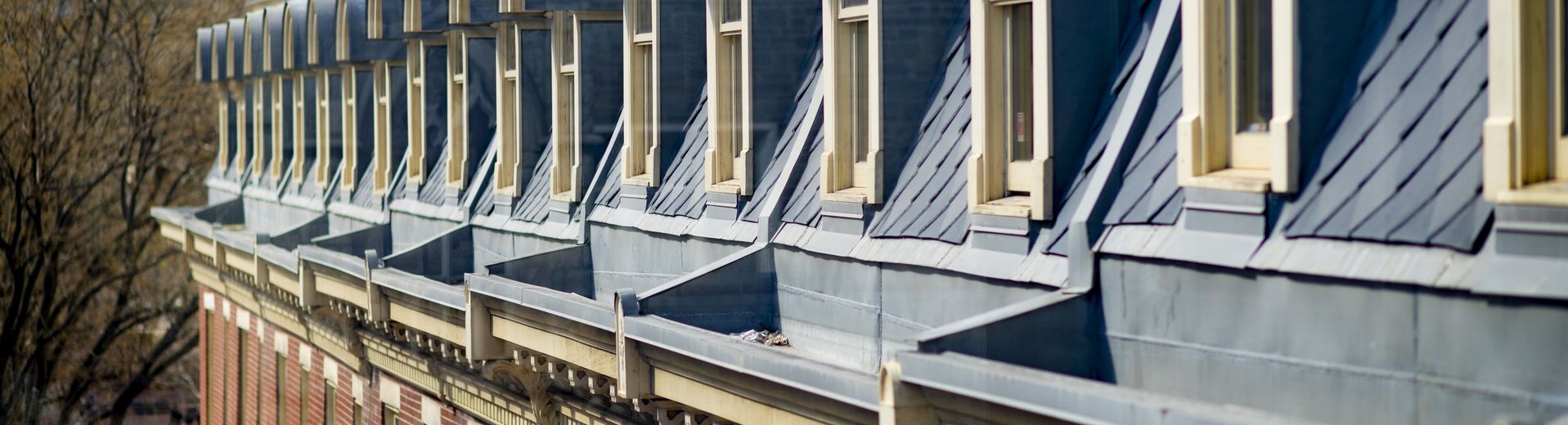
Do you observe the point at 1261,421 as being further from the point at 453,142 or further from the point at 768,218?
the point at 453,142

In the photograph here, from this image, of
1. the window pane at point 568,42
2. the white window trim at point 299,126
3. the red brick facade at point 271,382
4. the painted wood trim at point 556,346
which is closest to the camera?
the painted wood trim at point 556,346

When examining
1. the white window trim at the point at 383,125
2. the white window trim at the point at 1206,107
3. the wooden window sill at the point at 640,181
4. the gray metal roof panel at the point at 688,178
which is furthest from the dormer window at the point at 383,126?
the white window trim at the point at 1206,107

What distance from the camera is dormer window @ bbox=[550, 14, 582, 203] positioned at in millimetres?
16594

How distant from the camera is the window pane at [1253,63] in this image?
288 inches

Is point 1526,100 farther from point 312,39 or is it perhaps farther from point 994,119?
point 312,39

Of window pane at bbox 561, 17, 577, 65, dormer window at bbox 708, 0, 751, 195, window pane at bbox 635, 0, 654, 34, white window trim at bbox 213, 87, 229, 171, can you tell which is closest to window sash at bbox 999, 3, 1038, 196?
dormer window at bbox 708, 0, 751, 195

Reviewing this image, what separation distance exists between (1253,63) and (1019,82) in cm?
192

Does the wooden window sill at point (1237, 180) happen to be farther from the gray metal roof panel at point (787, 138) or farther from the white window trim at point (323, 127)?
the white window trim at point (323, 127)

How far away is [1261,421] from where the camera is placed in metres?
5.22

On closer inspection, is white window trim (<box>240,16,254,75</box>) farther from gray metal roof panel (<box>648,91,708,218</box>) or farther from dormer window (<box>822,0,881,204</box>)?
dormer window (<box>822,0,881,204</box>)

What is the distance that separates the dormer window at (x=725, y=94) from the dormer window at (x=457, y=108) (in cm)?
740

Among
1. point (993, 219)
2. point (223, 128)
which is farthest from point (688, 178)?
point (223, 128)

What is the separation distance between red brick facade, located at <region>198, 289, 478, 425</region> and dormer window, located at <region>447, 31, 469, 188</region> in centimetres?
234

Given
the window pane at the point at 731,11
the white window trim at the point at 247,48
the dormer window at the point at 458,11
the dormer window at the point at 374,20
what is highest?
the white window trim at the point at 247,48
